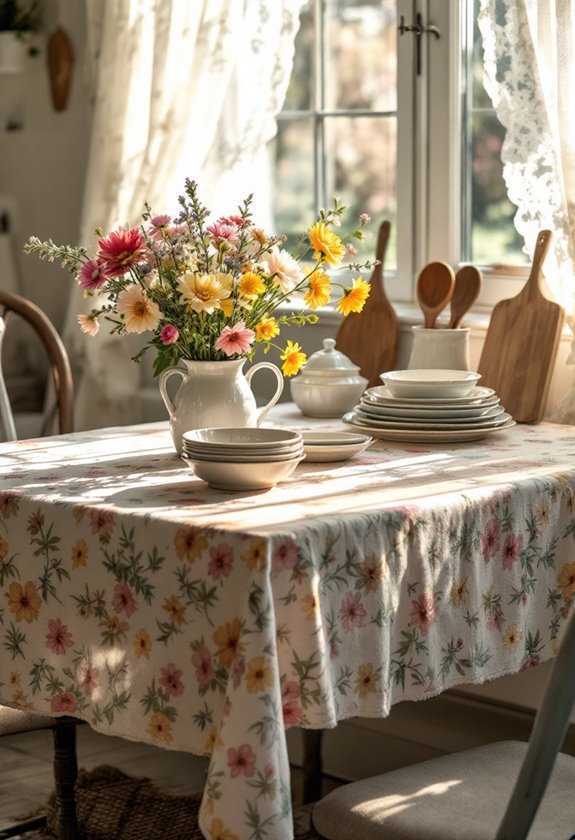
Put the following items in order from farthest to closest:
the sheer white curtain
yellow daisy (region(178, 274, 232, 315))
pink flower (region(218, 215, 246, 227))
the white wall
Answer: the white wall
the sheer white curtain
pink flower (region(218, 215, 246, 227))
yellow daisy (region(178, 274, 232, 315))

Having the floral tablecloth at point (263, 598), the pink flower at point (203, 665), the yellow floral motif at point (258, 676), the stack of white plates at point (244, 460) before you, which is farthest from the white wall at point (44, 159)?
the yellow floral motif at point (258, 676)

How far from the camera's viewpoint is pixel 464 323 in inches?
112

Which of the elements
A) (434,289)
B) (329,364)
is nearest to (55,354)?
(329,364)

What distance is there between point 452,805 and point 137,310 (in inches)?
33.6

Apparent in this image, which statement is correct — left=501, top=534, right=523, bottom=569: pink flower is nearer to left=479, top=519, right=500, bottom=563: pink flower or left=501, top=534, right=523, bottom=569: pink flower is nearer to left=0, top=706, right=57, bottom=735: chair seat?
left=479, top=519, right=500, bottom=563: pink flower

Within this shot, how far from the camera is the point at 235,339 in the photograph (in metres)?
2.10

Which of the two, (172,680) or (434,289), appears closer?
(172,680)

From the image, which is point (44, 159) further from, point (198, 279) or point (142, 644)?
point (142, 644)

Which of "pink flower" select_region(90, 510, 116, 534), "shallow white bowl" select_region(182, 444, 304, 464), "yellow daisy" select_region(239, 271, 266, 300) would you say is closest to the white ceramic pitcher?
"yellow daisy" select_region(239, 271, 266, 300)

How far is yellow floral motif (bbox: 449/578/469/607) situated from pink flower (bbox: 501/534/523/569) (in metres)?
0.10

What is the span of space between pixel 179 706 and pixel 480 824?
378 millimetres

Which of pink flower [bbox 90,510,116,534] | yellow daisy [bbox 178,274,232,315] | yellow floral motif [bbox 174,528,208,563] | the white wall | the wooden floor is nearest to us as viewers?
yellow floral motif [bbox 174,528,208,563]

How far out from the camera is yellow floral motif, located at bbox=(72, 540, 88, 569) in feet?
5.93

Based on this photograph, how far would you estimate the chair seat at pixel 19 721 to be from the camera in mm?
2057
